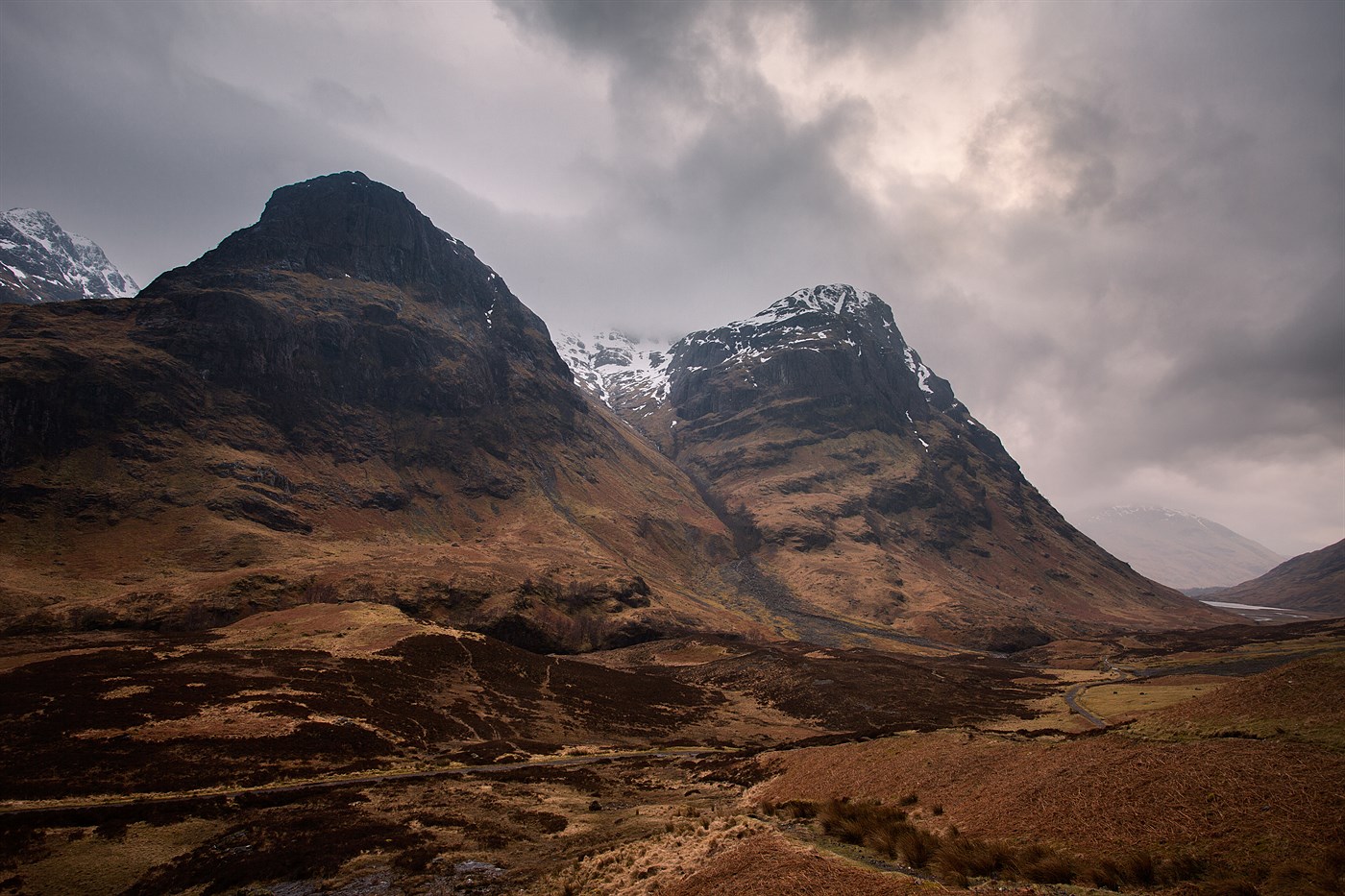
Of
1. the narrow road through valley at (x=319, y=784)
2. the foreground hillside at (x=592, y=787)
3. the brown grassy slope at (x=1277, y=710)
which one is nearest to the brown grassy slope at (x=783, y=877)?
the foreground hillside at (x=592, y=787)

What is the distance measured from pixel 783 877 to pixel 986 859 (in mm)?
4699

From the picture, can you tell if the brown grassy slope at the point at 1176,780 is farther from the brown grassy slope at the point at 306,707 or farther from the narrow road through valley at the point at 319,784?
the brown grassy slope at the point at 306,707

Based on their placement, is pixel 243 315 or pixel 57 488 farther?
pixel 243 315

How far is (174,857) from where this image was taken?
78.0 ft

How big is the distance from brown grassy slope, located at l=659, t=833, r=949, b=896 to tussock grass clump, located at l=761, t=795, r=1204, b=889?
191 cm

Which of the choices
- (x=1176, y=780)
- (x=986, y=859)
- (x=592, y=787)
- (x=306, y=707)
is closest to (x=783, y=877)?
(x=986, y=859)

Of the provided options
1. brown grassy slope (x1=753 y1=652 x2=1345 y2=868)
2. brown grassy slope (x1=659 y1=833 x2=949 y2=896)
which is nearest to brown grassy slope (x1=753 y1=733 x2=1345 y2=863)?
brown grassy slope (x1=753 y1=652 x2=1345 y2=868)

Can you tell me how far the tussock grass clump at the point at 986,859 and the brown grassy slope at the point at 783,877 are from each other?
1.91 m

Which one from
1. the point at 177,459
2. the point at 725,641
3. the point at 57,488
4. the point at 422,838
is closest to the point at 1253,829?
the point at 422,838

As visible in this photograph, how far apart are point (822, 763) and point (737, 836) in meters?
12.3

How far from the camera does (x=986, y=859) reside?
45.3 feet

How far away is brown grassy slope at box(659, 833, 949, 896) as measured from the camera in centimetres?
1279

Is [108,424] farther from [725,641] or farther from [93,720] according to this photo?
[725,641]

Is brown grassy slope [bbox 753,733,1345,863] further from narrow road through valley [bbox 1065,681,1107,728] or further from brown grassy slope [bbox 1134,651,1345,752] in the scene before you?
narrow road through valley [bbox 1065,681,1107,728]
